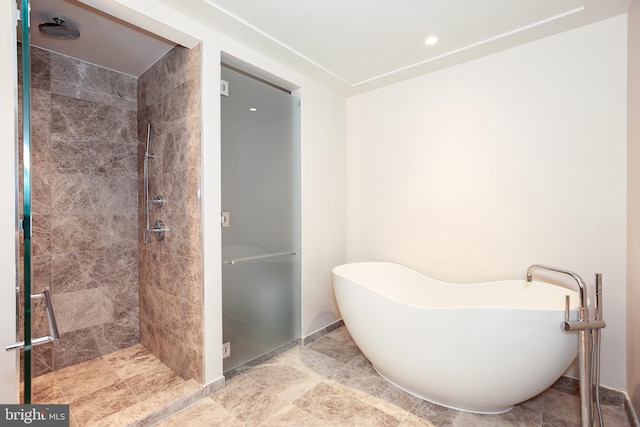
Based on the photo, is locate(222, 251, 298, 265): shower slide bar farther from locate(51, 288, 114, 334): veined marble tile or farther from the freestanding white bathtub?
locate(51, 288, 114, 334): veined marble tile

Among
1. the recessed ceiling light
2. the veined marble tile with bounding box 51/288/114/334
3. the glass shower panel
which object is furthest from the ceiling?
the veined marble tile with bounding box 51/288/114/334

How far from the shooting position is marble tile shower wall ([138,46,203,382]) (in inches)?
81.5

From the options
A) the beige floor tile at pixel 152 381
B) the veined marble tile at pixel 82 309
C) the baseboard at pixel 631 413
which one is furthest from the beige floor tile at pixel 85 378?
the baseboard at pixel 631 413

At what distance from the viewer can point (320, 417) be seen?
1803mm

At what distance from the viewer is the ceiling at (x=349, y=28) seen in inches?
71.8

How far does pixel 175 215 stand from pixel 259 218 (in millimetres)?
618

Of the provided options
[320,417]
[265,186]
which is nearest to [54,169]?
[265,186]

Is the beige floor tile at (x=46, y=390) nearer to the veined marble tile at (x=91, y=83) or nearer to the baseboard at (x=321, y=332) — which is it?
the baseboard at (x=321, y=332)

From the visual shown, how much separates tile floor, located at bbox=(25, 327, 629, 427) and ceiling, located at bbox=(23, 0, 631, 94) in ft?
7.83

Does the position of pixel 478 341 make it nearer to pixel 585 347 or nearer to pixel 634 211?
pixel 585 347

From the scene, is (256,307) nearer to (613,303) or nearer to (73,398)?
(73,398)

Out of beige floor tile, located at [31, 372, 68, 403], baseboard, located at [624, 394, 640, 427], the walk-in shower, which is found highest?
the walk-in shower

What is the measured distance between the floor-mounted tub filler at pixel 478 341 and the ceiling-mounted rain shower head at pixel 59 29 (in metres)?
2.47

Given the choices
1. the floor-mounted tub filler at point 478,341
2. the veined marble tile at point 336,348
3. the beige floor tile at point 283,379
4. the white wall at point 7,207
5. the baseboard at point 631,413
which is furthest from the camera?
the veined marble tile at point 336,348
